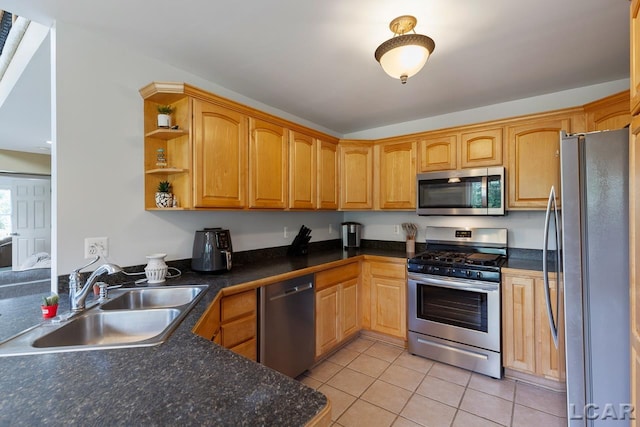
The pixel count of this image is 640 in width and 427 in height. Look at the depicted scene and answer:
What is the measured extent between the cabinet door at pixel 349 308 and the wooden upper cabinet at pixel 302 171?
0.86 meters

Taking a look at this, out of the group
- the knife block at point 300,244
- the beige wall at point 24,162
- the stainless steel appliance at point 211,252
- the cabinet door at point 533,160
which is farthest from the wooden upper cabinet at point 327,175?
the beige wall at point 24,162

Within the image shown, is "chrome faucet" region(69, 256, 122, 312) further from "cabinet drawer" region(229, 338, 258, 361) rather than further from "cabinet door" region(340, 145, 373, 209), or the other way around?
"cabinet door" region(340, 145, 373, 209)

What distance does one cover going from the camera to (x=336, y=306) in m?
2.66

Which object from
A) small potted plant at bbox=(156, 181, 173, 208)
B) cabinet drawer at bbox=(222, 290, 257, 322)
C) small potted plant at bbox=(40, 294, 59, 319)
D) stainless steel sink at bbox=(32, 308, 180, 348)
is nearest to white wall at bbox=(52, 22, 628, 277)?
small potted plant at bbox=(156, 181, 173, 208)

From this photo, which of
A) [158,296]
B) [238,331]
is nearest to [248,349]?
[238,331]

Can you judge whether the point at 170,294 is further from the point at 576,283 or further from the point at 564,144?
the point at 564,144

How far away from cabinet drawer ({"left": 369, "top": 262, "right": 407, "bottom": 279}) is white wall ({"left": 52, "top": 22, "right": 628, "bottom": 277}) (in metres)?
1.71

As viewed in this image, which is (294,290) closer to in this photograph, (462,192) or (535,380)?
(462,192)

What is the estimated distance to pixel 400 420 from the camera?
1.84m

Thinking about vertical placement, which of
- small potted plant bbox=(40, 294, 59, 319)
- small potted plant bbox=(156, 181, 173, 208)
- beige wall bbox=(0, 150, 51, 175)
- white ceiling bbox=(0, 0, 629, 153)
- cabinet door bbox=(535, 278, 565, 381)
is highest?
white ceiling bbox=(0, 0, 629, 153)

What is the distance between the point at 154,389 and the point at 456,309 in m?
2.38

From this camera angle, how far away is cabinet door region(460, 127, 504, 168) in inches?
101

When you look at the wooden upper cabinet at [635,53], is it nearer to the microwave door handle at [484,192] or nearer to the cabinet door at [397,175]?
the microwave door handle at [484,192]

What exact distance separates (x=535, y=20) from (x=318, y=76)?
139 centimetres
